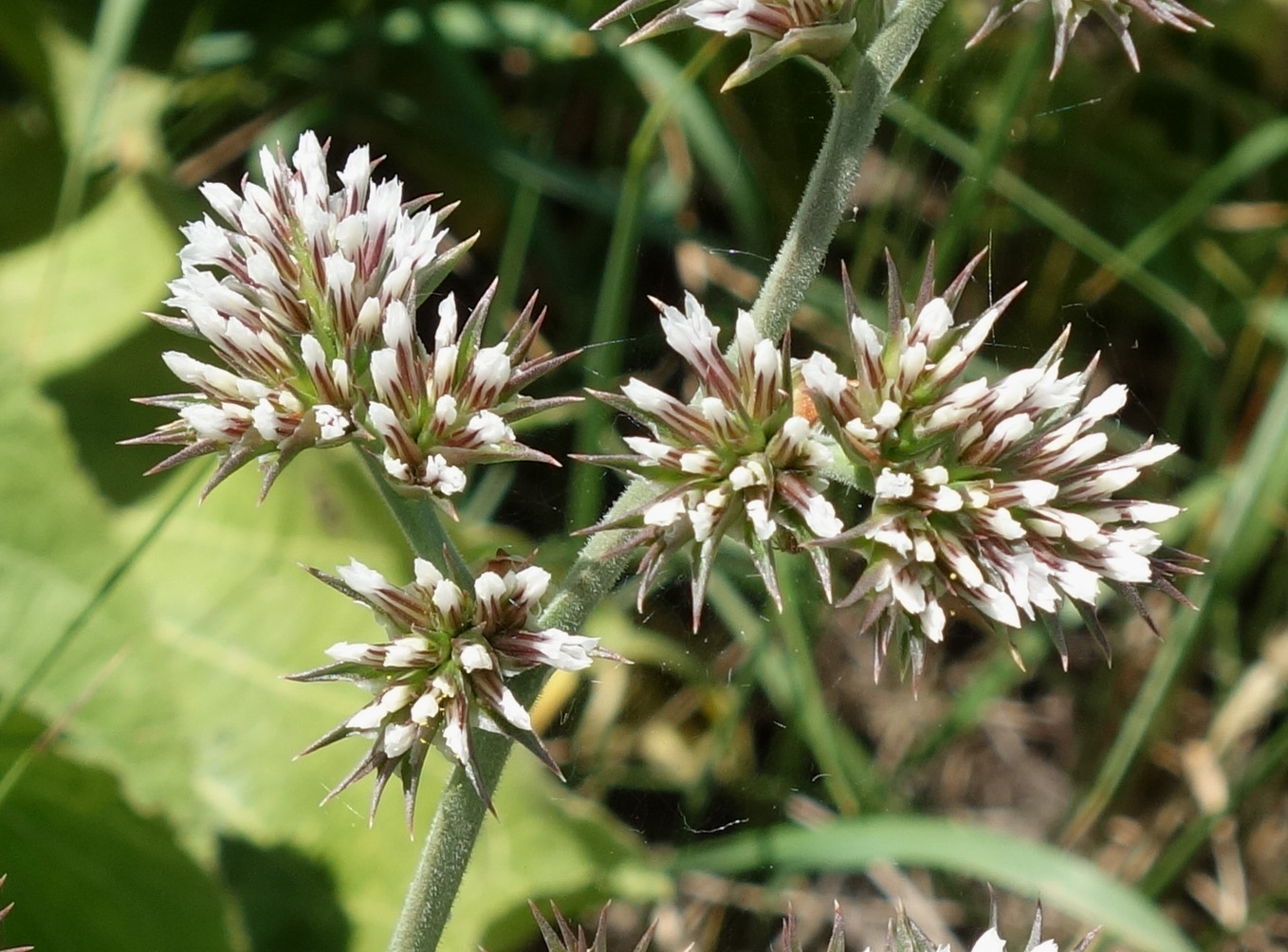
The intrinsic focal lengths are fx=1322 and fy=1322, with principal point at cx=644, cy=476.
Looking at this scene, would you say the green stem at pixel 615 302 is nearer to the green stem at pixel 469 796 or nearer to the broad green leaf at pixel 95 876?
the green stem at pixel 469 796

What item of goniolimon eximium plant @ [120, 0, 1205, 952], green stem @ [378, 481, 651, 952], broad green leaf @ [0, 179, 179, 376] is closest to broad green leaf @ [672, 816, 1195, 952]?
goniolimon eximium plant @ [120, 0, 1205, 952]

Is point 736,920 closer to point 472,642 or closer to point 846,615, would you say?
point 846,615

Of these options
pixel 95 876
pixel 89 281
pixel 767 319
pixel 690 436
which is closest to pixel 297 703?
pixel 95 876

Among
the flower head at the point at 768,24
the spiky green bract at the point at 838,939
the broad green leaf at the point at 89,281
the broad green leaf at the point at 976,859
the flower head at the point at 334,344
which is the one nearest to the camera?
the flower head at the point at 768,24

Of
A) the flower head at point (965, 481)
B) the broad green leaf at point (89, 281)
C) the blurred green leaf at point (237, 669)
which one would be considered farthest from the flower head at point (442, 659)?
the broad green leaf at point (89, 281)

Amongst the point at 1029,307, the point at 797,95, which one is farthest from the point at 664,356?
the point at 1029,307

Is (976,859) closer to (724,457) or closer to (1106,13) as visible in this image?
(724,457)
